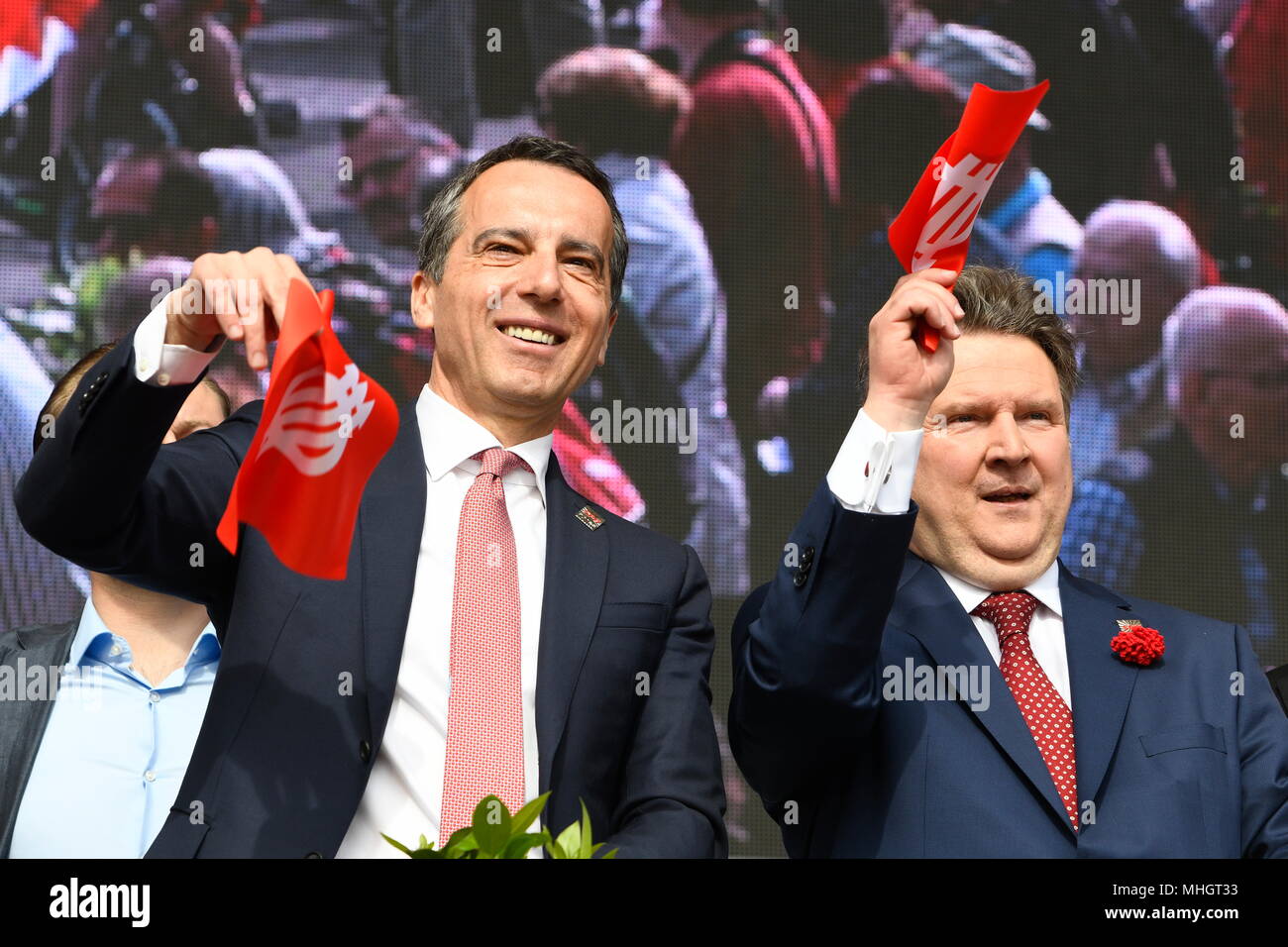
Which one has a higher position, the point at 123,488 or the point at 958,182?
the point at 958,182

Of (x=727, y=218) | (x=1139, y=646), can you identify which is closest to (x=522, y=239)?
(x=1139, y=646)

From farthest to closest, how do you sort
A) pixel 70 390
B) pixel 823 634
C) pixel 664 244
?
pixel 664 244 < pixel 70 390 < pixel 823 634

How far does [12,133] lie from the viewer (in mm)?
3908

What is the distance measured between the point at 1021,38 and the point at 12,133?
270 centimetres

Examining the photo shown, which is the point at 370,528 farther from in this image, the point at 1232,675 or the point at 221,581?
the point at 1232,675

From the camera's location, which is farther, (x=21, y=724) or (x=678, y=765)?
(x=21, y=724)

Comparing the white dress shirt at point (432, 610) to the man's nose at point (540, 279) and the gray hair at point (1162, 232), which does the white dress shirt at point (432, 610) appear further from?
the gray hair at point (1162, 232)

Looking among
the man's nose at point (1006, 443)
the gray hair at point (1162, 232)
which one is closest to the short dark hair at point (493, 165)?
the man's nose at point (1006, 443)

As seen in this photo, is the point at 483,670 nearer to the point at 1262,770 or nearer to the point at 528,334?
the point at 528,334

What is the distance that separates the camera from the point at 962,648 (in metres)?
2.45

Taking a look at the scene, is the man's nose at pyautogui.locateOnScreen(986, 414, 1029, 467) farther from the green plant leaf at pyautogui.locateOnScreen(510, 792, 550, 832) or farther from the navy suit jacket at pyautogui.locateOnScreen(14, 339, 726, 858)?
the green plant leaf at pyautogui.locateOnScreen(510, 792, 550, 832)

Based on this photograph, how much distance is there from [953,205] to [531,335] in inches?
28.0

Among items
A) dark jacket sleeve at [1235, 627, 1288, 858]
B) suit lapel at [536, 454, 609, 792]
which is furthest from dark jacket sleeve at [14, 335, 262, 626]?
dark jacket sleeve at [1235, 627, 1288, 858]
